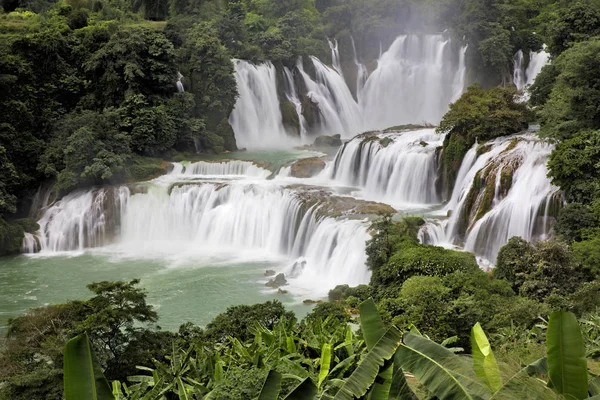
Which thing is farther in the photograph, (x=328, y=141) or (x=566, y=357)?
(x=328, y=141)

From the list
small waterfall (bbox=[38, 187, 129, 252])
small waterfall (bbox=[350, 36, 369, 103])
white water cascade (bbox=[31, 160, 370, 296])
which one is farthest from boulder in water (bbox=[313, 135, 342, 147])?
small waterfall (bbox=[38, 187, 129, 252])

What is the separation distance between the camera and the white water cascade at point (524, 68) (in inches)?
1372

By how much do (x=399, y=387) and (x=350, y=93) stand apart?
36.4 m

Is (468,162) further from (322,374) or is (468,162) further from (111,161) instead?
(322,374)

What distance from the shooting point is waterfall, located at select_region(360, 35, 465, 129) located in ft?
129

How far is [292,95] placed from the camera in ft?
121

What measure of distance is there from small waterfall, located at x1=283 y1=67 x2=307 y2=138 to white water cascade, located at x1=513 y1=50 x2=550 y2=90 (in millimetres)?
12187

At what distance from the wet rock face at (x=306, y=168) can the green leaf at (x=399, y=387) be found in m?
21.8

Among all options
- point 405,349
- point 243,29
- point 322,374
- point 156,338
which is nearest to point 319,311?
point 156,338

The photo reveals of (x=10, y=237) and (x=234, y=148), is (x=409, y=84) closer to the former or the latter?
(x=234, y=148)

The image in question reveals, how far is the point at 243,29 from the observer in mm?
36125

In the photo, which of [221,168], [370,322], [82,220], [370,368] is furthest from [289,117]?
[370,368]

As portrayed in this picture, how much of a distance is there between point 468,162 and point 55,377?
15.2m

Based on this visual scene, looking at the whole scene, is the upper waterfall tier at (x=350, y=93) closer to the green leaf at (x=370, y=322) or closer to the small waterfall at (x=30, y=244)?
the small waterfall at (x=30, y=244)
